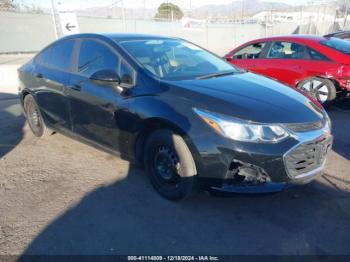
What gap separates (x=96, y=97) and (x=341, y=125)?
4.17 metres

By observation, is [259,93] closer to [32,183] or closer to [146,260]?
[146,260]

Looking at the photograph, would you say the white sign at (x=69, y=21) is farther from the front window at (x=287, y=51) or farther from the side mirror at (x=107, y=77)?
the side mirror at (x=107, y=77)

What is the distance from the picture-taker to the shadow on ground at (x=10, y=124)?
556 cm

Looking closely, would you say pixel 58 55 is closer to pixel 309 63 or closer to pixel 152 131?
pixel 152 131

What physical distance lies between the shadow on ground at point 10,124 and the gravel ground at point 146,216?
107cm

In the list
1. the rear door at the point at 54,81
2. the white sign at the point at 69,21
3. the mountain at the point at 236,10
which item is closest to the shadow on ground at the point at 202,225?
the rear door at the point at 54,81

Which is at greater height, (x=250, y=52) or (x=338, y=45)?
(x=338, y=45)

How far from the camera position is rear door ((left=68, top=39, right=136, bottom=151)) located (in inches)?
150

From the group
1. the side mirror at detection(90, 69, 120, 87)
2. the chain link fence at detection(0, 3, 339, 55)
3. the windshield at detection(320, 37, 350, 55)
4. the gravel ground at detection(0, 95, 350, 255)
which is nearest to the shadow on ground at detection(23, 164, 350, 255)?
the gravel ground at detection(0, 95, 350, 255)

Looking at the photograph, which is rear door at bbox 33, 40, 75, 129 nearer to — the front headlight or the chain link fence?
the front headlight

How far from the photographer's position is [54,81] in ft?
15.5

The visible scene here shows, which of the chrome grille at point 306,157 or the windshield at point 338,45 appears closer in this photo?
the chrome grille at point 306,157

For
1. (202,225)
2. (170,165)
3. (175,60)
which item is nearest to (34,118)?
(175,60)

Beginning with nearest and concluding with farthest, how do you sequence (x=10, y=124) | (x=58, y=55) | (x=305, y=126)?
(x=305, y=126), (x=58, y=55), (x=10, y=124)
